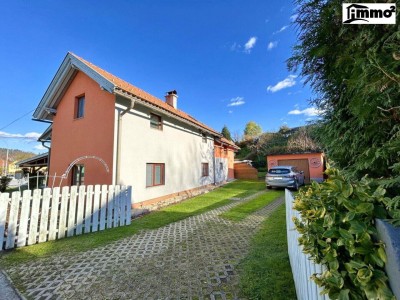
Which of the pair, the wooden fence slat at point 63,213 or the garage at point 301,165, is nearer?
the wooden fence slat at point 63,213

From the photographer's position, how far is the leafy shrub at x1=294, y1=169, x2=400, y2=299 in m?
0.98

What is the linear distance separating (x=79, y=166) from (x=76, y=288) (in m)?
8.31

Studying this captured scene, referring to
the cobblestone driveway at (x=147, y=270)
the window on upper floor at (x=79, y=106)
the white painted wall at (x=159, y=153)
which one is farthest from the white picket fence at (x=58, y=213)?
the window on upper floor at (x=79, y=106)

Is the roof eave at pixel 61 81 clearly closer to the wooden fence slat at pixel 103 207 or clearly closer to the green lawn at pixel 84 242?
the wooden fence slat at pixel 103 207

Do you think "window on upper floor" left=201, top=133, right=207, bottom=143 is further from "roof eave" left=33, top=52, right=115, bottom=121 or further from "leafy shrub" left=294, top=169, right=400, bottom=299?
"leafy shrub" left=294, top=169, right=400, bottom=299

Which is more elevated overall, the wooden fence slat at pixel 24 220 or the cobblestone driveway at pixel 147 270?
the wooden fence slat at pixel 24 220

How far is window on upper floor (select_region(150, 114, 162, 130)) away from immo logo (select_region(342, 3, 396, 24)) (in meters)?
9.66

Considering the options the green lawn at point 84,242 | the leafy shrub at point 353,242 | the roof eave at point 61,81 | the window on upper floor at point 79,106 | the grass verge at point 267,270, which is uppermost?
the roof eave at point 61,81

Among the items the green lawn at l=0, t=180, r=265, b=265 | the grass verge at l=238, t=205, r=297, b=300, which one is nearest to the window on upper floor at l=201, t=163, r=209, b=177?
the green lawn at l=0, t=180, r=265, b=265

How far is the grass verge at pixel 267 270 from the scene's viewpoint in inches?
124

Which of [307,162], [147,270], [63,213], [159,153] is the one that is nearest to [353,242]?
[147,270]

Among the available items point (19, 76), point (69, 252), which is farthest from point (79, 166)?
point (19, 76)

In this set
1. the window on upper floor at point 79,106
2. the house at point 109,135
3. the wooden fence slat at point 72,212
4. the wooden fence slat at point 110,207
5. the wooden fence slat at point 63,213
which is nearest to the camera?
the wooden fence slat at point 63,213

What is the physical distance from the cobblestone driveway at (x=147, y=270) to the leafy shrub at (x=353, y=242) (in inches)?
96.9
